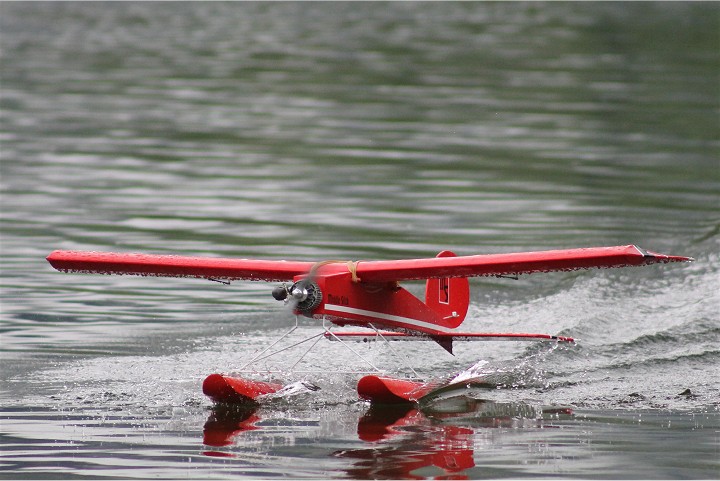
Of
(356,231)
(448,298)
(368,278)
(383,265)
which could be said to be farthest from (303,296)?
(356,231)

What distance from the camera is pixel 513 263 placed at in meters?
12.7

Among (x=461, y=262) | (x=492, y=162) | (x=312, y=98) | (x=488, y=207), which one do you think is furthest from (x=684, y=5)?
(x=461, y=262)

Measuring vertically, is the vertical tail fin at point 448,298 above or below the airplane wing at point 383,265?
below

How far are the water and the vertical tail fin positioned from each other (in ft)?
2.51

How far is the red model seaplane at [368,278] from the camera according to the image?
41.5 ft

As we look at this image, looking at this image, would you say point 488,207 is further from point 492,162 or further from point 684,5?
point 684,5

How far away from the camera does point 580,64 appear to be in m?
52.5

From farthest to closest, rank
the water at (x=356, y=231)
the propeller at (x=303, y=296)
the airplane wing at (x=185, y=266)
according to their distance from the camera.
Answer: the airplane wing at (x=185, y=266), the propeller at (x=303, y=296), the water at (x=356, y=231)

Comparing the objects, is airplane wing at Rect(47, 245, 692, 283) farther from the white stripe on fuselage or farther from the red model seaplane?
the white stripe on fuselage

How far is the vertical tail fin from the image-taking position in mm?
15078

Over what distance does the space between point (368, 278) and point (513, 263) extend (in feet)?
5.58

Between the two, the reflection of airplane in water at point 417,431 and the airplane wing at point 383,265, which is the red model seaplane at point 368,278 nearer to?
the airplane wing at point 383,265

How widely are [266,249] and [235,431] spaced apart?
9999mm

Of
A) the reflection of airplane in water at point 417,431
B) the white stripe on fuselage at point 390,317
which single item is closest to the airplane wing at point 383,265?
the white stripe on fuselage at point 390,317
